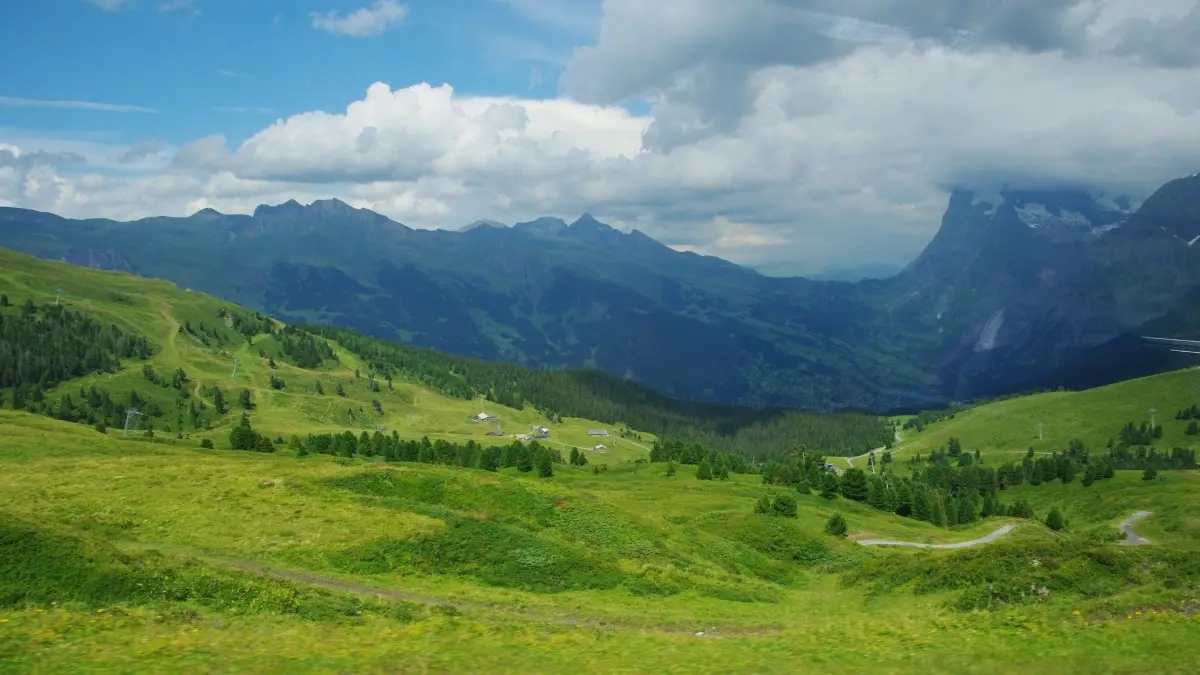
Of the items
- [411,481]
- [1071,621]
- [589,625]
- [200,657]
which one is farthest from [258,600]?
[1071,621]

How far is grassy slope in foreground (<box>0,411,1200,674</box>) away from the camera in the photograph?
93.8 ft

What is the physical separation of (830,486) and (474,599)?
119 metres

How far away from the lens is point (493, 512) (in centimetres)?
6044

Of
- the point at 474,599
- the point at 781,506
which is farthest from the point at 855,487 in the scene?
the point at 474,599

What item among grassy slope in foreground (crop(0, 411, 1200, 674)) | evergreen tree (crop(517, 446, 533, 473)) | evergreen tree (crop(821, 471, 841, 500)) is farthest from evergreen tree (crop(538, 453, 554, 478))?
grassy slope in foreground (crop(0, 411, 1200, 674))

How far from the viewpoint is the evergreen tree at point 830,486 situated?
145 m

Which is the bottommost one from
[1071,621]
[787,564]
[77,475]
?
[787,564]

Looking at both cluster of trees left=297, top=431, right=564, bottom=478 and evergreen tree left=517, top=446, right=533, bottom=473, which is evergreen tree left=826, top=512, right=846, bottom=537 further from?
evergreen tree left=517, top=446, right=533, bottom=473

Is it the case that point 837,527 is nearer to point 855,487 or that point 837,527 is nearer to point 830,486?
point 830,486

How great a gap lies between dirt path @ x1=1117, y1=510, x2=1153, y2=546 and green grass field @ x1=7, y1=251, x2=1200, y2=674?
99.0 m

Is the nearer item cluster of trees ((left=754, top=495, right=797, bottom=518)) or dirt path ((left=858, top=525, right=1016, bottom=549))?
cluster of trees ((left=754, top=495, right=797, bottom=518))

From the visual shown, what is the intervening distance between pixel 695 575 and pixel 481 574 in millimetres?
15076

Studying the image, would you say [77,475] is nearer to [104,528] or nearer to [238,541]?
[104,528]

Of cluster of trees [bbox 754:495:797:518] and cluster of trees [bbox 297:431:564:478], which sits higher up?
cluster of trees [bbox 754:495:797:518]
